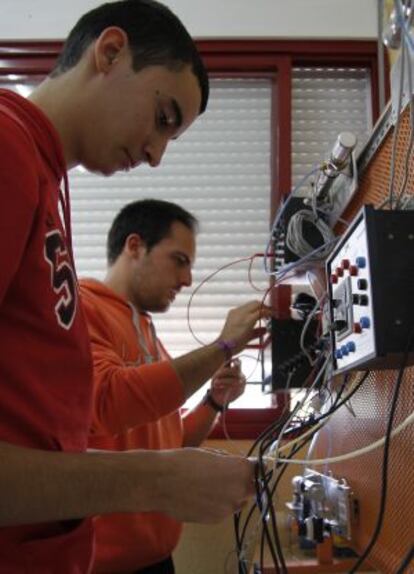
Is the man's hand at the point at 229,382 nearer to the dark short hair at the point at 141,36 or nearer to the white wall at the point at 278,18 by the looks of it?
the dark short hair at the point at 141,36

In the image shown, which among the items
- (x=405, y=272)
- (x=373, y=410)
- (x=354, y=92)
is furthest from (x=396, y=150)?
(x=354, y=92)

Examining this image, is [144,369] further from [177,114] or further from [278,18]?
[278,18]

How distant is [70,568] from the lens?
729 mm

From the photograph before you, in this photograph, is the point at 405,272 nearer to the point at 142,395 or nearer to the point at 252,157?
the point at 142,395

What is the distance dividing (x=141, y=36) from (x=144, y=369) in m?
0.71

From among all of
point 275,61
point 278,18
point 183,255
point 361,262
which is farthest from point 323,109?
point 361,262

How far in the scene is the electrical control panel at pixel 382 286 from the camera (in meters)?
0.67

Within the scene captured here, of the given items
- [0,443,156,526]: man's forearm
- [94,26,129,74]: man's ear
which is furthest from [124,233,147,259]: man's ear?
[0,443,156,526]: man's forearm

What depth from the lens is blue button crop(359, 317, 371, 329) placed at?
710mm

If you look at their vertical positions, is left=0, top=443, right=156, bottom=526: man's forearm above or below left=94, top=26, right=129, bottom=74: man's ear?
below

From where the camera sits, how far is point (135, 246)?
161 cm

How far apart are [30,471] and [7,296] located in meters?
0.20

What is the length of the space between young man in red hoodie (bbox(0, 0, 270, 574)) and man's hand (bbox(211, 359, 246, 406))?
0.81 meters

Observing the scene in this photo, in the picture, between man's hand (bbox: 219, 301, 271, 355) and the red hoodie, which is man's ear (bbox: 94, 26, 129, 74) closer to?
the red hoodie
